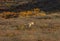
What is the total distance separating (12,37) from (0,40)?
1.24 m

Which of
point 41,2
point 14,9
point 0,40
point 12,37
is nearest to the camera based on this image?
point 0,40

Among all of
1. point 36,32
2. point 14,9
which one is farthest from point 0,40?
point 14,9

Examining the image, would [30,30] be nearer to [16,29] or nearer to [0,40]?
[16,29]

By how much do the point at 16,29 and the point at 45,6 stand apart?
21370 millimetres

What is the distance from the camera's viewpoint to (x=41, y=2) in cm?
4456

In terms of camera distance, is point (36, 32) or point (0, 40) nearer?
point (0, 40)

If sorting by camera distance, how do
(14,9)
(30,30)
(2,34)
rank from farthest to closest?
(14,9), (30,30), (2,34)

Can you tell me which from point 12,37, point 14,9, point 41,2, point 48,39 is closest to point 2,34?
point 12,37

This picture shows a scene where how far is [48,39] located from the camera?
16734 millimetres

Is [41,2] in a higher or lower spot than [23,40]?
lower

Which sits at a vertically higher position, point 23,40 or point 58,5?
point 23,40

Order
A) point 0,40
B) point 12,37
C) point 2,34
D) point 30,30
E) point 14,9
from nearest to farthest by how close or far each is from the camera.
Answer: point 0,40 < point 12,37 < point 2,34 < point 30,30 < point 14,9

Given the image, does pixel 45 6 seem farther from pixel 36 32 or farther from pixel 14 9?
pixel 36 32

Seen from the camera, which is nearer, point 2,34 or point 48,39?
point 48,39
